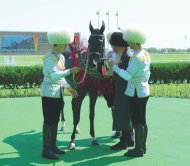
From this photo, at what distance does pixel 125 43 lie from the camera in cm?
757

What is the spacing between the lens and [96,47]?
737 centimetres

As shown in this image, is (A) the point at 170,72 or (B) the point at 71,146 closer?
(B) the point at 71,146

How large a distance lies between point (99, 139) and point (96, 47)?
89.4 inches

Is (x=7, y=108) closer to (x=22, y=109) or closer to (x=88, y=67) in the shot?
(x=22, y=109)

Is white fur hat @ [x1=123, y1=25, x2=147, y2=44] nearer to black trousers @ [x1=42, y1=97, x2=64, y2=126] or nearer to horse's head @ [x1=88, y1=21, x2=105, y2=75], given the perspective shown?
horse's head @ [x1=88, y1=21, x2=105, y2=75]

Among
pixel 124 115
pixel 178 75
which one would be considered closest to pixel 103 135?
pixel 124 115

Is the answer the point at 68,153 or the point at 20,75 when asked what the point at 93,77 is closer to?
the point at 68,153

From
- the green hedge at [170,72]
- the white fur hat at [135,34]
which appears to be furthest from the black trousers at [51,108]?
the green hedge at [170,72]

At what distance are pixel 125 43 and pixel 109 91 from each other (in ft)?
4.29

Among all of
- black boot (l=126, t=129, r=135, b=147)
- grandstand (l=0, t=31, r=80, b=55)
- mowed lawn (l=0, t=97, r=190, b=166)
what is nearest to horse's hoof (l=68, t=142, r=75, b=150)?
mowed lawn (l=0, t=97, r=190, b=166)

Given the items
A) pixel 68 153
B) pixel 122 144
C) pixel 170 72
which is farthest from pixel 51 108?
pixel 170 72

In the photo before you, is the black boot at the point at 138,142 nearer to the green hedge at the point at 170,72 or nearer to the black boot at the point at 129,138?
the black boot at the point at 129,138

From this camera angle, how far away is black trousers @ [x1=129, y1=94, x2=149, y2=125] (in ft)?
22.8

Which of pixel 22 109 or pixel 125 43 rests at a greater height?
pixel 125 43
